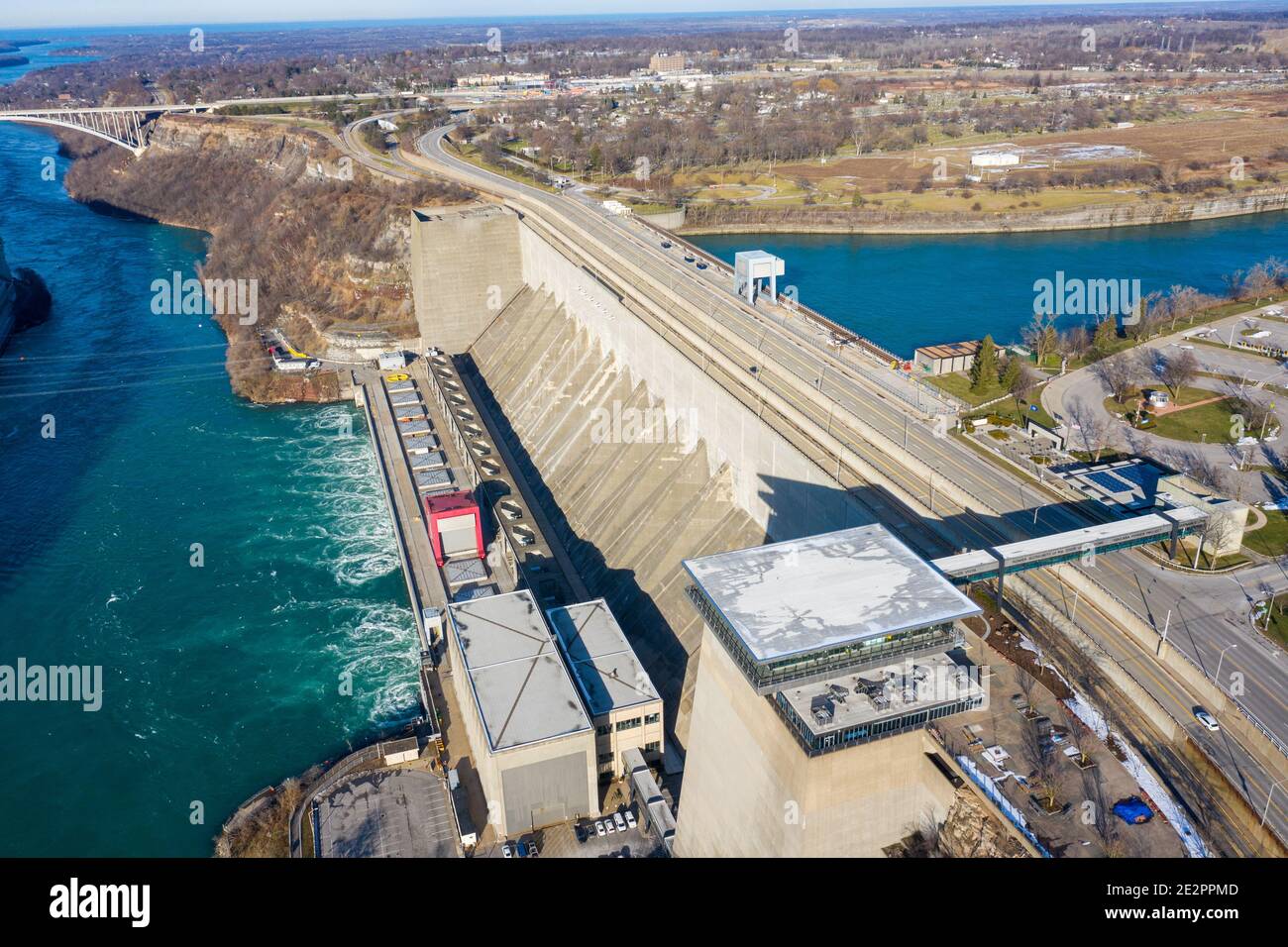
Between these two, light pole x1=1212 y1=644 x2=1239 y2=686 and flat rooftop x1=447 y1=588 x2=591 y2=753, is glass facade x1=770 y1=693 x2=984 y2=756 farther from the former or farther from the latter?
flat rooftop x1=447 y1=588 x2=591 y2=753

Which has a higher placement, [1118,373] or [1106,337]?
[1106,337]

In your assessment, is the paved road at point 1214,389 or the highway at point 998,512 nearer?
the highway at point 998,512

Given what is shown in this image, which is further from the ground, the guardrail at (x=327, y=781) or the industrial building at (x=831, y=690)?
the industrial building at (x=831, y=690)

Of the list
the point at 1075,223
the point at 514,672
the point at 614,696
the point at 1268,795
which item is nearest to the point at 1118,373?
the point at 1268,795

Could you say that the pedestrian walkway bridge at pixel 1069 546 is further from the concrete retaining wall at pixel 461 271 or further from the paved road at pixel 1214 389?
the concrete retaining wall at pixel 461 271

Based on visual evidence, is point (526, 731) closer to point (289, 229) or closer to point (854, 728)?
point (854, 728)

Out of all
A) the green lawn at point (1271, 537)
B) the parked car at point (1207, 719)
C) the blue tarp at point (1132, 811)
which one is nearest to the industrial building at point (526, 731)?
the blue tarp at point (1132, 811)
